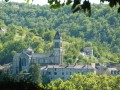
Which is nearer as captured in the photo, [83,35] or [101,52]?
[101,52]

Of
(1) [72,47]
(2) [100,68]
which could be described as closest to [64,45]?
(1) [72,47]

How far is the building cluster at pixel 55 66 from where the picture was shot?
11544cm

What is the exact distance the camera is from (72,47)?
484 ft

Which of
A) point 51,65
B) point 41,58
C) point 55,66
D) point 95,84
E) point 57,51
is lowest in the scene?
point 95,84

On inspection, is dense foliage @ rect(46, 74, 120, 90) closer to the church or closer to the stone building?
the stone building

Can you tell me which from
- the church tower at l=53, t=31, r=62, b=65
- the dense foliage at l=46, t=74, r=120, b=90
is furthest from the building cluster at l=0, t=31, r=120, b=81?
the dense foliage at l=46, t=74, r=120, b=90

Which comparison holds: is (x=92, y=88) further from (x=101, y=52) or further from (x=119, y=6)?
(x=101, y=52)

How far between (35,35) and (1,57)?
113 feet

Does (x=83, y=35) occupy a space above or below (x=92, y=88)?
above

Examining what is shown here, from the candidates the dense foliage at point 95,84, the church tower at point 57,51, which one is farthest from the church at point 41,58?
the dense foliage at point 95,84

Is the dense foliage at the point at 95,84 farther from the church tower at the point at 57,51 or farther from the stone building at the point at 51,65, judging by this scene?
the church tower at the point at 57,51

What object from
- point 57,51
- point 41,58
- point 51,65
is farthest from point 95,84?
point 41,58

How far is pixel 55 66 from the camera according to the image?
4658 inches

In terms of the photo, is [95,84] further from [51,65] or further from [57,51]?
[57,51]
